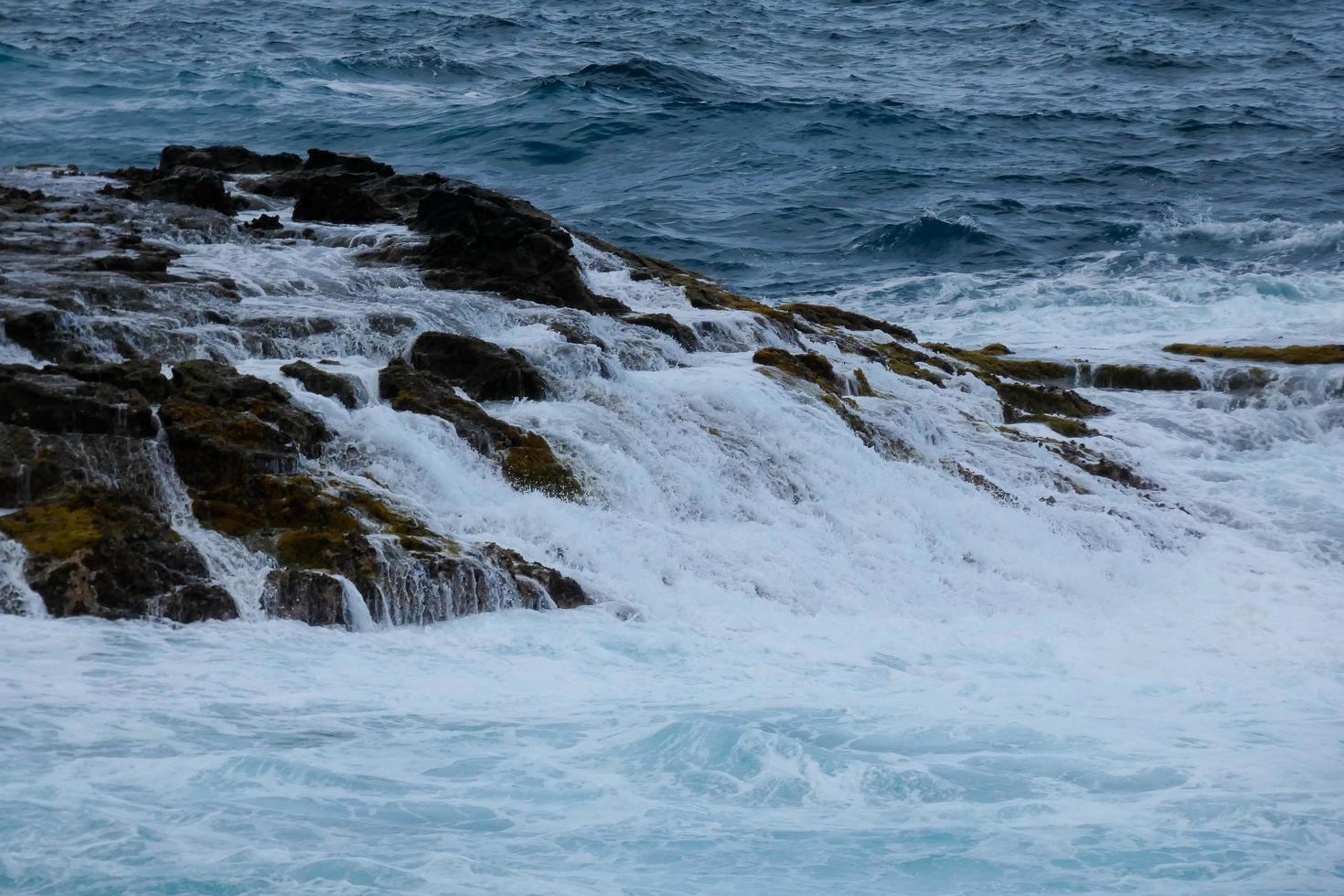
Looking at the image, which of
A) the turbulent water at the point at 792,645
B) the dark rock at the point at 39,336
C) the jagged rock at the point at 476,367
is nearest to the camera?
the turbulent water at the point at 792,645

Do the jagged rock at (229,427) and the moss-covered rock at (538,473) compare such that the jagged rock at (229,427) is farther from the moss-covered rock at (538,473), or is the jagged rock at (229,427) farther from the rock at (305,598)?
the moss-covered rock at (538,473)

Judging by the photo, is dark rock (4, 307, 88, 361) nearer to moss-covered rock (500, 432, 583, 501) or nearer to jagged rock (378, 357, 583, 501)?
jagged rock (378, 357, 583, 501)

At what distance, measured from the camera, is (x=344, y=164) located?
64.5 feet

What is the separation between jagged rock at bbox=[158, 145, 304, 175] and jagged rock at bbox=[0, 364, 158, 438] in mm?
9553

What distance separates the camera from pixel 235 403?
11.4 m

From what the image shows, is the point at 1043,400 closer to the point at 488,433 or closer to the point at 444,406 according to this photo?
the point at 488,433

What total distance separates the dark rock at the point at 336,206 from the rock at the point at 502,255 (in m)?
1.50

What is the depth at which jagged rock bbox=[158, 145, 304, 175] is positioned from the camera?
19.8 meters

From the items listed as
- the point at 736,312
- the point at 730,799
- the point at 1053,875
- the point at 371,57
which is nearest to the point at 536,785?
the point at 730,799

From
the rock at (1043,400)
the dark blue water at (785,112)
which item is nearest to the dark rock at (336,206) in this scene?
the dark blue water at (785,112)

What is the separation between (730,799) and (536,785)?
3.48 feet

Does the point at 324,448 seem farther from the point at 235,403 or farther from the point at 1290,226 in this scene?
the point at 1290,226

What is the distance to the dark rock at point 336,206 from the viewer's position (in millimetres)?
17562

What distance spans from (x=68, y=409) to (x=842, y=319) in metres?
10.1
